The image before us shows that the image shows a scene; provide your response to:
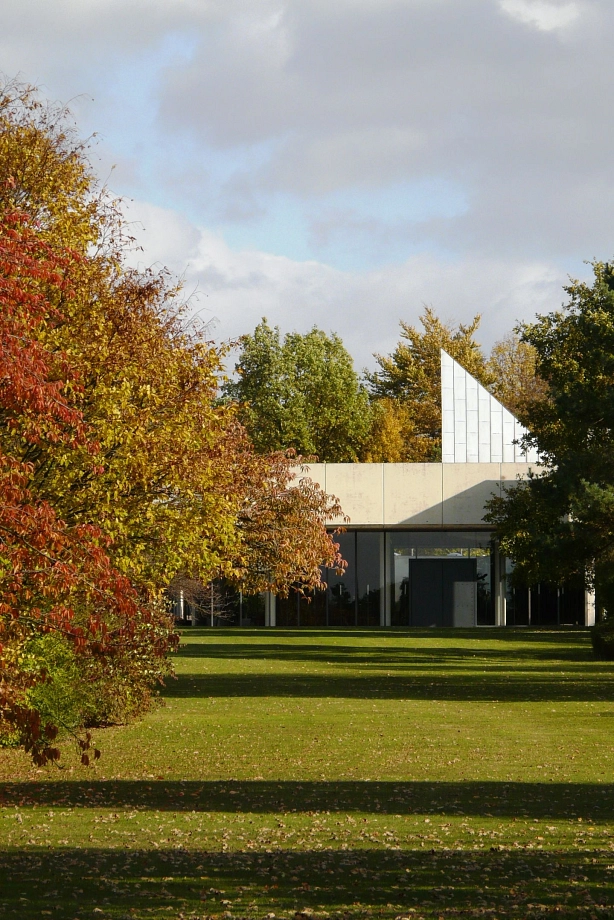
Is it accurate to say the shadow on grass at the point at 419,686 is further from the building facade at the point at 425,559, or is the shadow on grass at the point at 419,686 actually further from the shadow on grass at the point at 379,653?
the building facade at the point at 425,559

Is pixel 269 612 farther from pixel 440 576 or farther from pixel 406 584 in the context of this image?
pixel 440 576

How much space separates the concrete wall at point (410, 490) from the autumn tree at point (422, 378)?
621 inches

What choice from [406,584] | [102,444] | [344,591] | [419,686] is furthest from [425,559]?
[102,444]

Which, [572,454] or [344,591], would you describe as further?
[344,591]

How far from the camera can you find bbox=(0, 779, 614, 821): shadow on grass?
11.9 metres

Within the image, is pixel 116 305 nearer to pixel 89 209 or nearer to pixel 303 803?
pixel 89 209

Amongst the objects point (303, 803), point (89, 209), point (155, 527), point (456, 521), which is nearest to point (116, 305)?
point (89, 209)

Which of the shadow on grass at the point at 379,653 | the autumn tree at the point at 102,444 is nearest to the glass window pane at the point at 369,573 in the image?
the shadow on grass at the point at 379,653

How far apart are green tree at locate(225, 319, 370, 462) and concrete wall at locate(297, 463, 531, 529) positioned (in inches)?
512

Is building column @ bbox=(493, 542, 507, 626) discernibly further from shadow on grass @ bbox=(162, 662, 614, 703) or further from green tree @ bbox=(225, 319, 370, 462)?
shadow on grass @ bbox=(162, 662, 614, 703)

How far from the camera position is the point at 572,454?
32062 millimetres

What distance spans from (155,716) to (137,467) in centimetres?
763

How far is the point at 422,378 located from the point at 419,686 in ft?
157

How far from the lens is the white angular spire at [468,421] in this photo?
5791 centimetres
